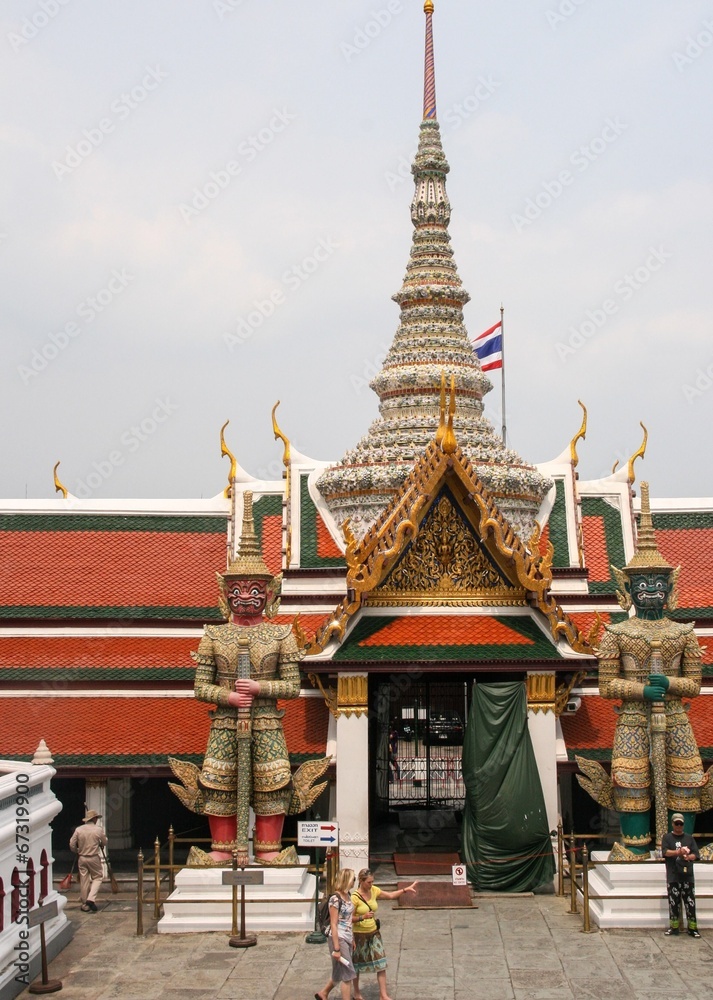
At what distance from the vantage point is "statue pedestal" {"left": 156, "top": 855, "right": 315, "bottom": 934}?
44.7 ft

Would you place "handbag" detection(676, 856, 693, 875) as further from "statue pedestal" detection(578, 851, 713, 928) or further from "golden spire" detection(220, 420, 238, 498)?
"golden spire" detection(220, 420, 238, 498)

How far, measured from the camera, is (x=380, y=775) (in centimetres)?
2095

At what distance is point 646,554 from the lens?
1520 centimetres

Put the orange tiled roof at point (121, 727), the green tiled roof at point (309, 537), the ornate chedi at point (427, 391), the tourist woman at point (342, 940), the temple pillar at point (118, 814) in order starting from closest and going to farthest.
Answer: the tourist woman at point (342, 940) < the orange tiled roof at point (121, 727) < the temple pillar at point (118, 814) < the green tiled roof at point (309, 537) < the ornate chedi at point (427, 391)

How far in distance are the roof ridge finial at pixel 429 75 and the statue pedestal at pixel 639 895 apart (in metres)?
16.0

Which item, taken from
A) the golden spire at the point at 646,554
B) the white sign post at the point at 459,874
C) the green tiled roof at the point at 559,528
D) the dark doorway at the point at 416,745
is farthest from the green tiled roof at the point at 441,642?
the green tiled roof at the point at 559,528

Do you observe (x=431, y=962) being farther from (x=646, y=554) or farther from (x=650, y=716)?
(x=646, y=554)

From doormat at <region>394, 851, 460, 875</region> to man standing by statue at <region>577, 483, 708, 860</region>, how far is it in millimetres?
2495

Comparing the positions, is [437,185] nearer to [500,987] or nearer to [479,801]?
[479,801]

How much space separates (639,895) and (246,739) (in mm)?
4895

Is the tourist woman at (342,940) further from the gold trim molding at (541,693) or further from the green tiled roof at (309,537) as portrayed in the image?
the green tiled roof at (309,537)

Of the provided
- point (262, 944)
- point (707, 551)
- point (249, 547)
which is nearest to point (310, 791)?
point (262, 944)

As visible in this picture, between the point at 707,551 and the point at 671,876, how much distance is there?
28.1 feet

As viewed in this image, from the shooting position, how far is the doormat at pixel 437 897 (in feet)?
48.4
